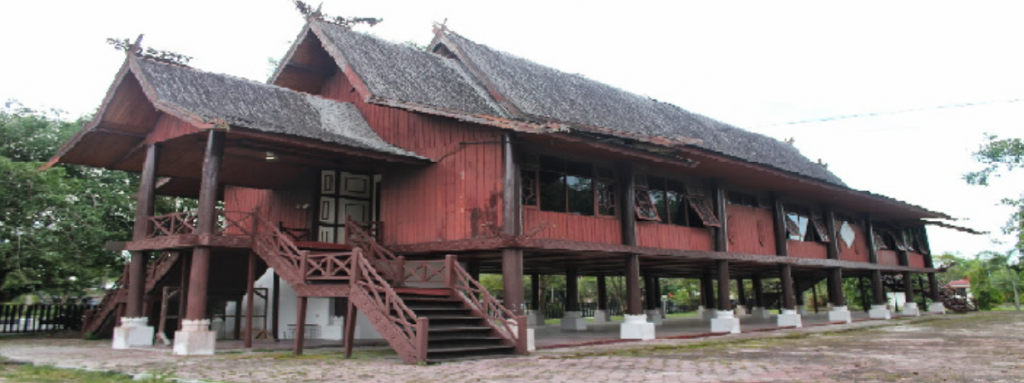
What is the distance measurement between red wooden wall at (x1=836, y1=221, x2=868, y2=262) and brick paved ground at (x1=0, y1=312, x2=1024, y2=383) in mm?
10802

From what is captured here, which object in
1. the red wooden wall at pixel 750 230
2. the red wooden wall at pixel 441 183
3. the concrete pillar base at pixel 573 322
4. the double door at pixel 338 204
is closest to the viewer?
the red wooden wall at pixel 441 183

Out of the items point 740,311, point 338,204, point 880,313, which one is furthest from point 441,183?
point 740,311

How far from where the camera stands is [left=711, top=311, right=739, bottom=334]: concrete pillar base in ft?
58.3

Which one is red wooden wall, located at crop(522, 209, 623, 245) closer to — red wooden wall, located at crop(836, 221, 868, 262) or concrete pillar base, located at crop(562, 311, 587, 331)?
concrete pillar base, located at crop(562, 311, 587, 331)

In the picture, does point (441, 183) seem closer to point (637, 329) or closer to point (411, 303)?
point (411, 303)

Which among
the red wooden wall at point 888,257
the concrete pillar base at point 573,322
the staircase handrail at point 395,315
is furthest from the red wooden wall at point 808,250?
the staircase handrail at point 395,315

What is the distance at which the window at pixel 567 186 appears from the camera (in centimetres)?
1452

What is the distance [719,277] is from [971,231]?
58.2 feet

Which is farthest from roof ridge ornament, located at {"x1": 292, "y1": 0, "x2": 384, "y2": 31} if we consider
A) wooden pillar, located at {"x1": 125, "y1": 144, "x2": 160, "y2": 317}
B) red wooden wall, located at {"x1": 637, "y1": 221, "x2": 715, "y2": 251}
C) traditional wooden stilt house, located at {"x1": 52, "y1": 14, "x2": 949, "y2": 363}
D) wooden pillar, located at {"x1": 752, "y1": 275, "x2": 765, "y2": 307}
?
wooden pillar, located at {"x1": 752, "y1": 275, "x2": 765, "y2": 307}

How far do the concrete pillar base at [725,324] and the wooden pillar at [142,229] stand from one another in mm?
13470

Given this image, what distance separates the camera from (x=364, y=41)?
17688 mm

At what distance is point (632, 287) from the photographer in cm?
1560

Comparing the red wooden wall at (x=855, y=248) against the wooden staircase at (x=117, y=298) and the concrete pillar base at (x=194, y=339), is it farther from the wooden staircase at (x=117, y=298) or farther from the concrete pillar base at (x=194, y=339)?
the wooden staircase at (x=117, y=298)

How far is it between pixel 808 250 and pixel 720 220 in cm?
607
